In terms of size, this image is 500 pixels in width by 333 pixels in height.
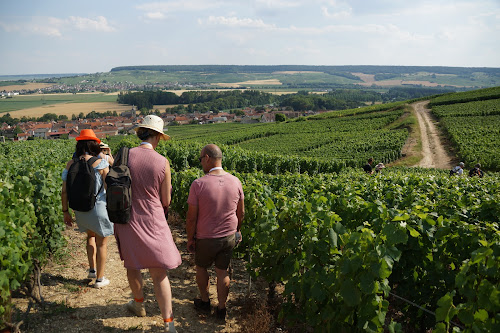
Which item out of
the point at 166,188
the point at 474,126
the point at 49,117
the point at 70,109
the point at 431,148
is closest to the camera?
the point at 166,188

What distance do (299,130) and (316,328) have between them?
179 feet

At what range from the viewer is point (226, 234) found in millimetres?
4184

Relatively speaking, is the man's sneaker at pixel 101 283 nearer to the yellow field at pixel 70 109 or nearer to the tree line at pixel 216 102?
the tree line at pixel 216 102

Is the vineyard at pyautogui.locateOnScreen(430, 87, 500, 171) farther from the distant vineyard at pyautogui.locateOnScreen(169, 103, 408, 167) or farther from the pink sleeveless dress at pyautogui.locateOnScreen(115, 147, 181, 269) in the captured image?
the pink sleeveless dress at pyautogui.locateOnScreen(115, 147, 181, 269)

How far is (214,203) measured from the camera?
13.3 ft

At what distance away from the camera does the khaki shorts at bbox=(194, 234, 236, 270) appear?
4.16 meters

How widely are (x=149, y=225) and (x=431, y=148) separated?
37.6 metres

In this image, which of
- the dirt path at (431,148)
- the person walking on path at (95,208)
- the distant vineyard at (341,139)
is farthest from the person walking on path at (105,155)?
the dirt path at (431,148)

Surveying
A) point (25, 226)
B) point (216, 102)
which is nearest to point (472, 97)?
point (25, 226)

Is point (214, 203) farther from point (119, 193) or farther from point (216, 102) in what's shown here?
point (216, 102)

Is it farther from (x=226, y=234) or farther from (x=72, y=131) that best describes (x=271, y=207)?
(x=72, y=131)

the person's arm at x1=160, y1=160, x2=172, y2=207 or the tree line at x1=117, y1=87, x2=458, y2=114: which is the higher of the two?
the tree line at x1=117, y1=87, x2=458, y2=114

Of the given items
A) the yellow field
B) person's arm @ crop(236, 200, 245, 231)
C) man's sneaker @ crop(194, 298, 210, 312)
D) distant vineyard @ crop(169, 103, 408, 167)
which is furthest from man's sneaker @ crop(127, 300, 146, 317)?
the yellow field

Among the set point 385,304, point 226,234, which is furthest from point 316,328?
point 226,234
